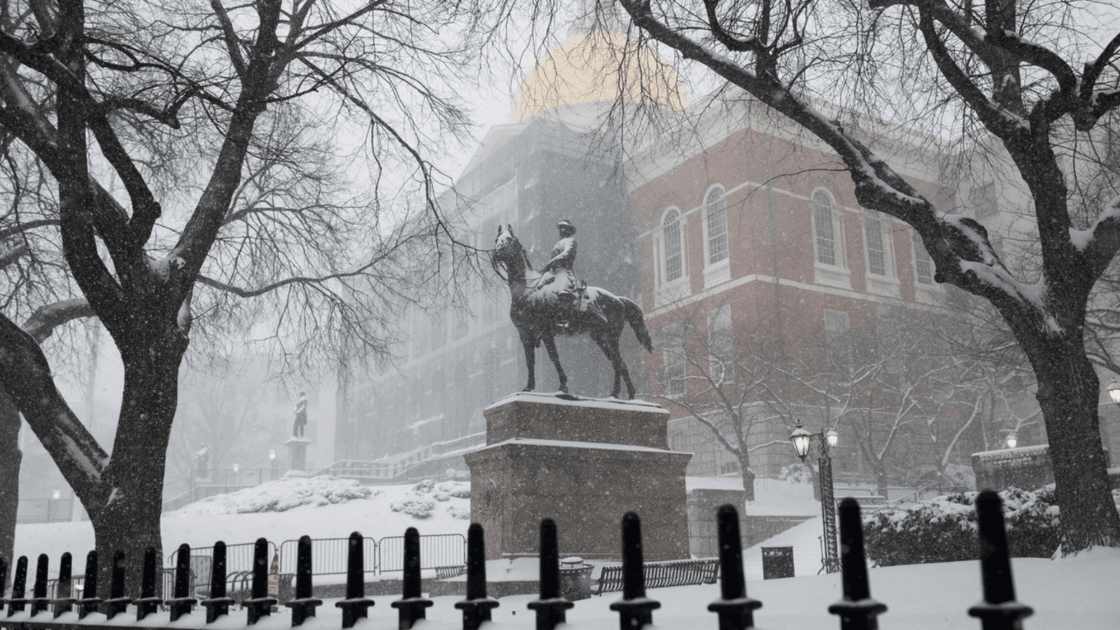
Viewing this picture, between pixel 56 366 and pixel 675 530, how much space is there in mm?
14267

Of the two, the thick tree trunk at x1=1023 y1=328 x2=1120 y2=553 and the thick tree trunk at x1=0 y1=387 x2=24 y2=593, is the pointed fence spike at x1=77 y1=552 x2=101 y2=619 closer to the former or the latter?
the thick tree trunk at x1=1023 y1=328 x2=1120 y2=553

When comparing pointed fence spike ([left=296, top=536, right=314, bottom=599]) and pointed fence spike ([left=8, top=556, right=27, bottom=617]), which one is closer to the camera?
pointed fence spike ([left=296, top=536, right=314, bottom=599])

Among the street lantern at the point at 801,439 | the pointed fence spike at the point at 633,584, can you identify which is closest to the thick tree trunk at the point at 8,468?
the pointed fence spike at the point at 633,584

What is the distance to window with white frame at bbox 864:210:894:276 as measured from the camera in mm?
44188

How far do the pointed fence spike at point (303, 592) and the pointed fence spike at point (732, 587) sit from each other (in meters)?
1.49

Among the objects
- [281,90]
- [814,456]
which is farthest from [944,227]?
[814,456]

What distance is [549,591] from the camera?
2.17 metres

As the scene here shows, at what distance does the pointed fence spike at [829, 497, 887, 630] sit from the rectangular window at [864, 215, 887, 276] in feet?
147

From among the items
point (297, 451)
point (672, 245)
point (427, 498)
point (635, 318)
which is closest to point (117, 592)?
point (635, 318)

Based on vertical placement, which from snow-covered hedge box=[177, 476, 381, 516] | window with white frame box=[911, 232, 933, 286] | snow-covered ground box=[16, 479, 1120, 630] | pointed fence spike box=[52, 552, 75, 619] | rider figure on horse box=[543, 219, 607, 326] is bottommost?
snow-covered ground box=[16, 479, 1120, 630]

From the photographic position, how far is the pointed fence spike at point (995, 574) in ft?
4.98

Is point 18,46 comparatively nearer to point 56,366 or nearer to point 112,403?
point 56,366

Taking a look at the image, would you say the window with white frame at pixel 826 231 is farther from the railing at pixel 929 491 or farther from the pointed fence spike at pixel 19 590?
the pointed fence spike at pixel 19 590

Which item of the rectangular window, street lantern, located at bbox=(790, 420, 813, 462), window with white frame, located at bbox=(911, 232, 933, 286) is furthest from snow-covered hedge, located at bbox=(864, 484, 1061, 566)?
window with white frame, located at bbox=(911, 232, 933, 286)
